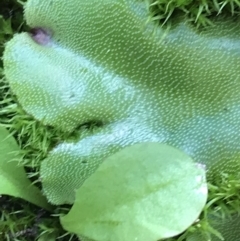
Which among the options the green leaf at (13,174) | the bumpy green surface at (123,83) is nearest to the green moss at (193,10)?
the bumpy green surface at (123,83)

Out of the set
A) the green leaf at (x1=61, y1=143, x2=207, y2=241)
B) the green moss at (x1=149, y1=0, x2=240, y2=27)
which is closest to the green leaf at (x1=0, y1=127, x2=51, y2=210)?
the green leaf at (x1=61, y1=143, x2=207, y2=241)

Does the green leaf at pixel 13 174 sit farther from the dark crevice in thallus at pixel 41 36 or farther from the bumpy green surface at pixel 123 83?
the dark crevice in thallus at pixel 41 36

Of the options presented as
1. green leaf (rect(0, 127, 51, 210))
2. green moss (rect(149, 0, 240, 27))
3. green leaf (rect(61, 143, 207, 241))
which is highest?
green moss (rect(149, 0, 240, 27))

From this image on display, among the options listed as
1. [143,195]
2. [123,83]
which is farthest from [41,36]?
[143,195]

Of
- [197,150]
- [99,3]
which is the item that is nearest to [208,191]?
[197,150]

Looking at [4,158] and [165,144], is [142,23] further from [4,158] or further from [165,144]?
[4,158]

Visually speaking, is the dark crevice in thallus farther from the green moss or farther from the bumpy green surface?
the green moss
